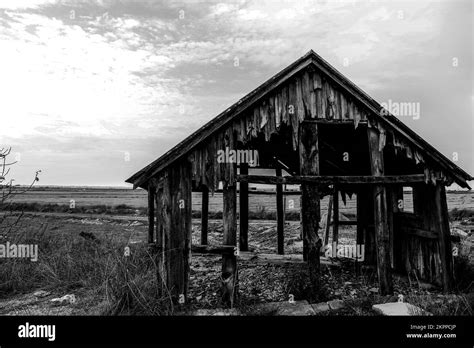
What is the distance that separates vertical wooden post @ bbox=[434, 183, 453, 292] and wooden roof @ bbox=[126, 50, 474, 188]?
0.49 meters

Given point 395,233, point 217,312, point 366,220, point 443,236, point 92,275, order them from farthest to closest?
point 366,220
point 395,233
point 92,275
point 443,236
point 217,312

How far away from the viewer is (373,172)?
7898mm

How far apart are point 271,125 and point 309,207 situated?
6.26ft

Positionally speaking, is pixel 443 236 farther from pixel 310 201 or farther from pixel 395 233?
pixel 310 201

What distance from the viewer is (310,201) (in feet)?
24.7

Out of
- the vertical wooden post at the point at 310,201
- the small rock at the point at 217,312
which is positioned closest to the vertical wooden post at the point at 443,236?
the vertical wooden post at the point at 310,201

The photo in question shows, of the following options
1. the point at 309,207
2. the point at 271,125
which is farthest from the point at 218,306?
the point at 271,125

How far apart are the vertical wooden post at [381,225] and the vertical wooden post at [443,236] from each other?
4.80ft

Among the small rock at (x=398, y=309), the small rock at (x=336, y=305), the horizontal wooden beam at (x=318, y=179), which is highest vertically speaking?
the horizontal wooden beam at (x=318, y=179)

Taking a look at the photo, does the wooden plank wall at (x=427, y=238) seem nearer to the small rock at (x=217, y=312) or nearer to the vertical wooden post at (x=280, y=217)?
the vertical wooden post at (x=280, y=217)

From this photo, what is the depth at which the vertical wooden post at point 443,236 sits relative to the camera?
26.8 feet

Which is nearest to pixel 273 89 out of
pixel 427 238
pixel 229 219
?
pixel 229 219

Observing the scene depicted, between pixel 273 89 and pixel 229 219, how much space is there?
2.87 m
